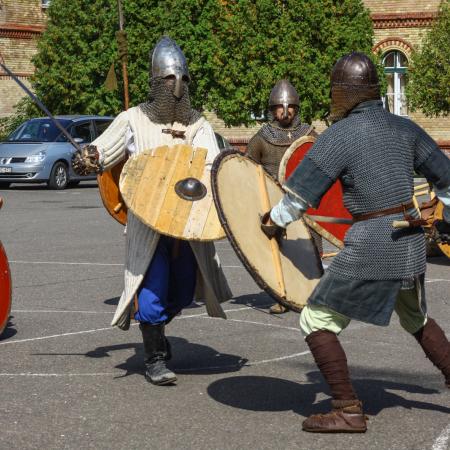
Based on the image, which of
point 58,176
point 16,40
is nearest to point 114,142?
point 58,176

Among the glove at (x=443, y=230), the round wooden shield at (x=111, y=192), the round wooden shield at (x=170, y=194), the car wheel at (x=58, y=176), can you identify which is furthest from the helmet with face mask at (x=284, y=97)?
the car wheel at (x=58, y=176)

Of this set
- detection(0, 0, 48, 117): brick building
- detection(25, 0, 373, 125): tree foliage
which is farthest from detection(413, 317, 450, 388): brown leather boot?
detection(0, 0, 48, 117): brick building

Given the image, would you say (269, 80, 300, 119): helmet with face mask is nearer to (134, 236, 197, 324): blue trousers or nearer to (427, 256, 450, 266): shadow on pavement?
(134, 236, 197, 324): blue trousers

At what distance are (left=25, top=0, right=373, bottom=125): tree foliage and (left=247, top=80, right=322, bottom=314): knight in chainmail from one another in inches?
831

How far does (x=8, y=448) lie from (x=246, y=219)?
1.42 m

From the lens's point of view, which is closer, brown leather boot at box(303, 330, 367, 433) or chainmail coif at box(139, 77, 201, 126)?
brown leather boot at box(303, 330, 367, 433)

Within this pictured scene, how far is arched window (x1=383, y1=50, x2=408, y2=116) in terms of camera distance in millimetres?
38062

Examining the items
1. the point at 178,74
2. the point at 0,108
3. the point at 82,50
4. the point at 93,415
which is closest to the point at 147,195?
the point at 178,74

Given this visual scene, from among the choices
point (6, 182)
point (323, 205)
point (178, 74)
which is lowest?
point (6, 182)

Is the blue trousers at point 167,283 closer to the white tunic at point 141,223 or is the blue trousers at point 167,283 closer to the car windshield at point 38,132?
the white tunic at point 141,223

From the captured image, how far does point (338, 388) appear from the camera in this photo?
5.62m

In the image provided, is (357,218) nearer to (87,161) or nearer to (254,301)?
(87,161)

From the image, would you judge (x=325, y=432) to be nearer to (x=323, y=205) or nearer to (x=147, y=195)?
(x=147, y=195)

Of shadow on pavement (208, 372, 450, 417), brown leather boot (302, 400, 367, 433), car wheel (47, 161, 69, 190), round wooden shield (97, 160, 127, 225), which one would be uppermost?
round wooden shield (97, 160, 127, 225)
